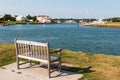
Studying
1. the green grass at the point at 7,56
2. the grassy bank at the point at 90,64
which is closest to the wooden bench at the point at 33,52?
the grassy bank at the point at 90,64

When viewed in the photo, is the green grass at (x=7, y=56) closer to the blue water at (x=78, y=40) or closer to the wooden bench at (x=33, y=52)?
the wooden bench at (x=33, y=52)

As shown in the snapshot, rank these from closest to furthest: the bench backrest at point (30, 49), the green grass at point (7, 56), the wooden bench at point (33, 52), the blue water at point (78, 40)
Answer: the wooden bench at point (33, 52), the bench backrest at point (30, 49), the green grass at point (7, 56), the blue water at point (78, 40)

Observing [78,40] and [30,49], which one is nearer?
[30,49]

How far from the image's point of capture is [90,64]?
11414 millimetres

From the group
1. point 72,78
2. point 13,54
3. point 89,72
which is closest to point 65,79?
point 72,78

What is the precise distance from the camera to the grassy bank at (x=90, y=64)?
9.46 m

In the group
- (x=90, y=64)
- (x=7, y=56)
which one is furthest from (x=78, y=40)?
(x=90, y=64)

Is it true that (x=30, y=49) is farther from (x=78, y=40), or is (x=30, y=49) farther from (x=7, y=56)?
(x=78, y=40)

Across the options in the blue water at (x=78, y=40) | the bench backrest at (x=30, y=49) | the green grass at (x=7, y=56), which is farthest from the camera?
the blue water at (x=78, y=40)

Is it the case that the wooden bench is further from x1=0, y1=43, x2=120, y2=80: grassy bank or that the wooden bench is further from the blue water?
the blue water

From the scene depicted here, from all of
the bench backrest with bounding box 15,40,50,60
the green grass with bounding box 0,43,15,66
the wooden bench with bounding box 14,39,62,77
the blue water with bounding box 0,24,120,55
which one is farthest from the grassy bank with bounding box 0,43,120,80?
the blue water with bounding box 0,24,120,55

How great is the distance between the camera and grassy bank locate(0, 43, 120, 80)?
9461 mm

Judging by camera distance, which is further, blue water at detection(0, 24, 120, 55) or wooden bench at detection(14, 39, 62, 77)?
blue water at detection(0, 24, 120, 55)

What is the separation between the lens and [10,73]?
9703mm
